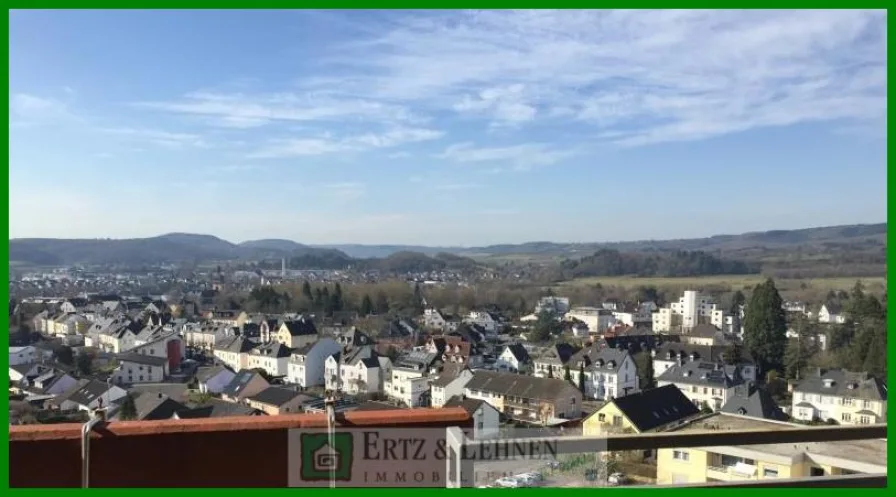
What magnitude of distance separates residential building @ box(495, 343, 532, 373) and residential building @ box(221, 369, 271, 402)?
8.22 m

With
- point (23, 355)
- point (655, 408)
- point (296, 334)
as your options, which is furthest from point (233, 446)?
point (296, 334)

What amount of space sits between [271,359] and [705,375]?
14.1 metres

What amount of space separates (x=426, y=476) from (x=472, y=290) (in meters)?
47.3

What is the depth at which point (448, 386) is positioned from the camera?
1741 centimetres

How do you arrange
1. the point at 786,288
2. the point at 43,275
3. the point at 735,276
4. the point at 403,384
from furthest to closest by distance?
the point at 43,275
the point at 735,276
the point at 786,288
the point at 403,384

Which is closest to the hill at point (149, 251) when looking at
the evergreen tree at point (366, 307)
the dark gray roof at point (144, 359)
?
the evergreen tree at point (366, 307)

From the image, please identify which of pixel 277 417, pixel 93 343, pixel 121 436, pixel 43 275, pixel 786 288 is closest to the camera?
pixel 121 436

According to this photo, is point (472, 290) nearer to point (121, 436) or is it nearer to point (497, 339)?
point (497, 339)

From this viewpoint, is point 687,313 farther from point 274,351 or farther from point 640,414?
point 640,414

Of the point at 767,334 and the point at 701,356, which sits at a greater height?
the point at 767,334

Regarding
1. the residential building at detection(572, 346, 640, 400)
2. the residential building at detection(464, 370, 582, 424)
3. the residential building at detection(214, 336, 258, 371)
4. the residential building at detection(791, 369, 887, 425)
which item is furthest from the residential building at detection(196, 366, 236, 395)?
the residential building at detection(791, 369, 887, 425)

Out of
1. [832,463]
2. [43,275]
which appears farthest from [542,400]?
[43,275]

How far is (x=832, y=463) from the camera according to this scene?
2221 millimetres

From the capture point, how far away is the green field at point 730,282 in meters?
41.5
